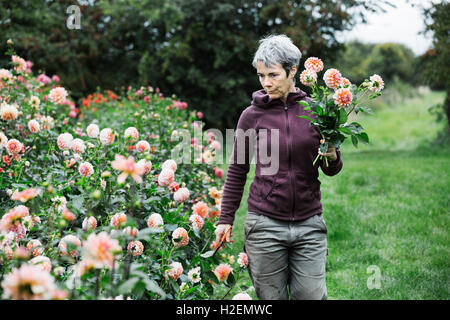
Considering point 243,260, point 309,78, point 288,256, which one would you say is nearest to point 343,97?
point 309,78

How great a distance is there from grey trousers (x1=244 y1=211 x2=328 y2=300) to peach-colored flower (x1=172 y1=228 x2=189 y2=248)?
326 mm

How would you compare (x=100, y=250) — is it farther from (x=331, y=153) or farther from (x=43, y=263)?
(x=331, y=153)

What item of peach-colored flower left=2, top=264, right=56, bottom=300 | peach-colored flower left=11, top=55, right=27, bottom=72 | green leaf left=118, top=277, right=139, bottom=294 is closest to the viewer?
peach-colored flower left=2, top=264, right=56, bottom=300

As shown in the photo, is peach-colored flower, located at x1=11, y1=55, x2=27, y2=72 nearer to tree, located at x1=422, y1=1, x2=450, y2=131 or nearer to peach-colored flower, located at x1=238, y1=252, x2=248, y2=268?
peach-colored flower, located at x1=238, y1=252, x2=248, y2=268

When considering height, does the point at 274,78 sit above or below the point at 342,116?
above

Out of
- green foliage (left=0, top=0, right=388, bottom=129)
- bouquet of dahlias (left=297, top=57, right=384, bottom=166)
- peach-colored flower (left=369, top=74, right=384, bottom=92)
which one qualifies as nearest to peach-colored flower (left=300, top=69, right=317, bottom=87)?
bouquet of dahlias (left=297, top=57, right=384, bottom=166)

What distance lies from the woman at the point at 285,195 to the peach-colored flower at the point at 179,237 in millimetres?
311

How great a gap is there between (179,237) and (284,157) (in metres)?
0.62

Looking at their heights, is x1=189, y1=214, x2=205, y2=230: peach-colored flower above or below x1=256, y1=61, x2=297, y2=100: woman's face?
below

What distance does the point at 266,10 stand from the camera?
956 centimetres

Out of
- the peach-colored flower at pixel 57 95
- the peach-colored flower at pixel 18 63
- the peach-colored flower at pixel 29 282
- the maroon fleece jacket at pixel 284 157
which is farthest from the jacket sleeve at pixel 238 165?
the peach-colored flower at pixel 18 63

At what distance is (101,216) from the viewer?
6.89ft

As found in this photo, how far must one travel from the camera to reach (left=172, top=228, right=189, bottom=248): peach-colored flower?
6.41 ft
